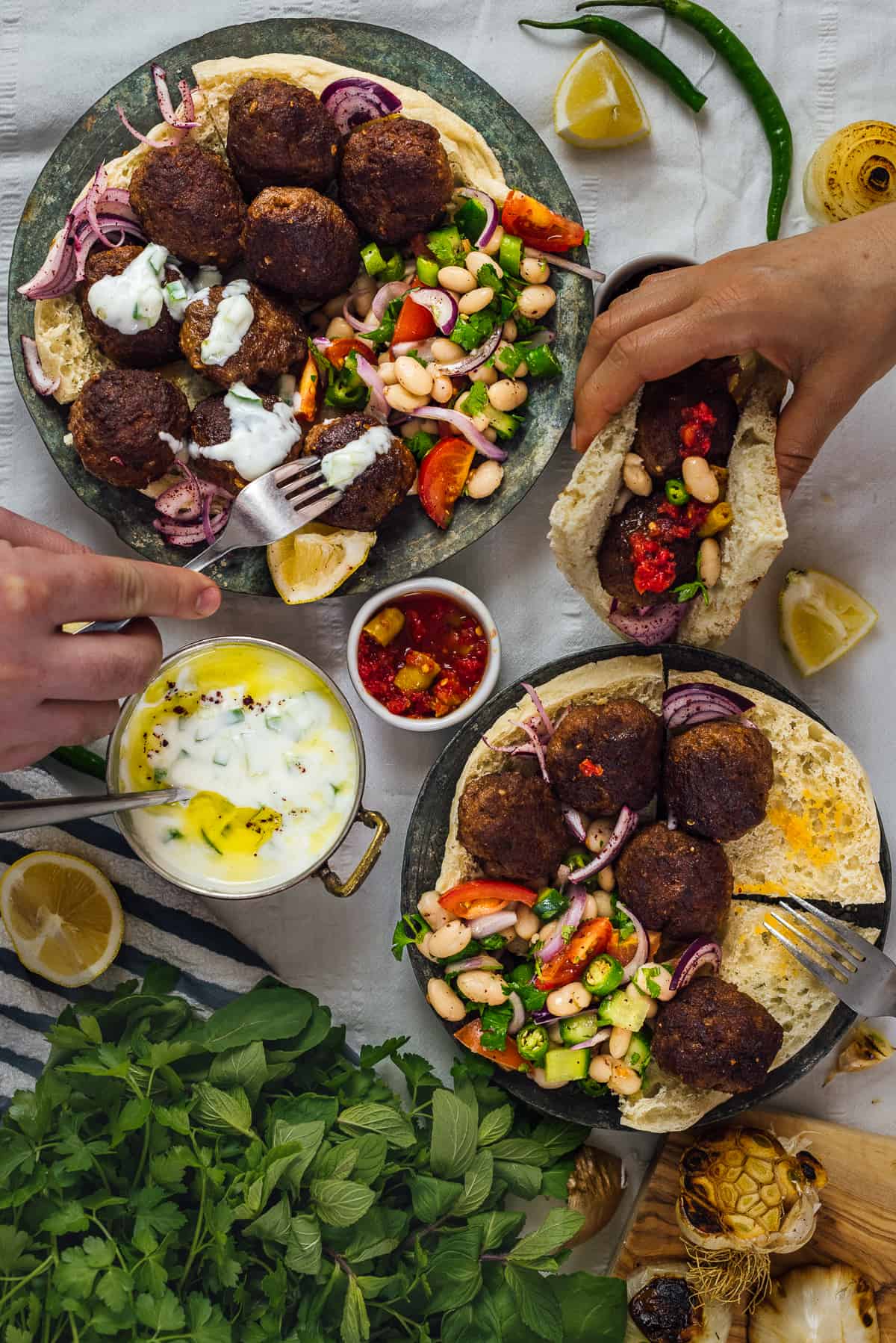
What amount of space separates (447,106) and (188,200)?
0.76 meters

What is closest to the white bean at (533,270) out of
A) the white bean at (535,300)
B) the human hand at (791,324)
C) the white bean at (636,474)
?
the white bean at (535,300)

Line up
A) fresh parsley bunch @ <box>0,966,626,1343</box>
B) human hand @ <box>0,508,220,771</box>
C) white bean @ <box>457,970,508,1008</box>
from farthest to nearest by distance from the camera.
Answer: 1. white bean @ <box>457,970,508,1008</box>
2. fresh parsley bunch @ <box>0,966,626,1343</box>
3. human hand @ <box>0,508,220,771</box>

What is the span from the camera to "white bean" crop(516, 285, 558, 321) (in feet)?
9.89

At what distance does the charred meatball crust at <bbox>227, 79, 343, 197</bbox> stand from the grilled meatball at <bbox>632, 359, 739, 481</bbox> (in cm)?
104

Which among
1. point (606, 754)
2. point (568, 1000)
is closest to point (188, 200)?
point (606, 754)

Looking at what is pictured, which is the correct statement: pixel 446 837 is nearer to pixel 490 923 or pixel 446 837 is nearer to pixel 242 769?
pixel 490 923

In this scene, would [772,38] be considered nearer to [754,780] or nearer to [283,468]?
[283,468]

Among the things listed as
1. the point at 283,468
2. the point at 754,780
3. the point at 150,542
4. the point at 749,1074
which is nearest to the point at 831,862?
the point at 754,780

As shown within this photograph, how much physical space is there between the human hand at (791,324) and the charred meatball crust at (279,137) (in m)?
0.90

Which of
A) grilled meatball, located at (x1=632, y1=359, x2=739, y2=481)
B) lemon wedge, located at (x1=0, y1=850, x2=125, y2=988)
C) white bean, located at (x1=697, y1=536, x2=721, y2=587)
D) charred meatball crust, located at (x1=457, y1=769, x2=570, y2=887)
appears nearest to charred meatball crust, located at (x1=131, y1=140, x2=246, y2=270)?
grilled meatball, located at (x1=632, y1=359, x2=739, y2=481)

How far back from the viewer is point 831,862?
2.86 m

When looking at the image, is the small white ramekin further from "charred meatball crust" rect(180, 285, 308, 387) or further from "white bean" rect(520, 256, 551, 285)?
"white bean" rect(520, 256, 551, 285)

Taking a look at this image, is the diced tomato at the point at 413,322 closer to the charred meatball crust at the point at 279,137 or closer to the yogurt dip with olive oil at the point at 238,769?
the charred meatball crust at the point at 279,137

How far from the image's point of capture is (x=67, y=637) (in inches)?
86.4
